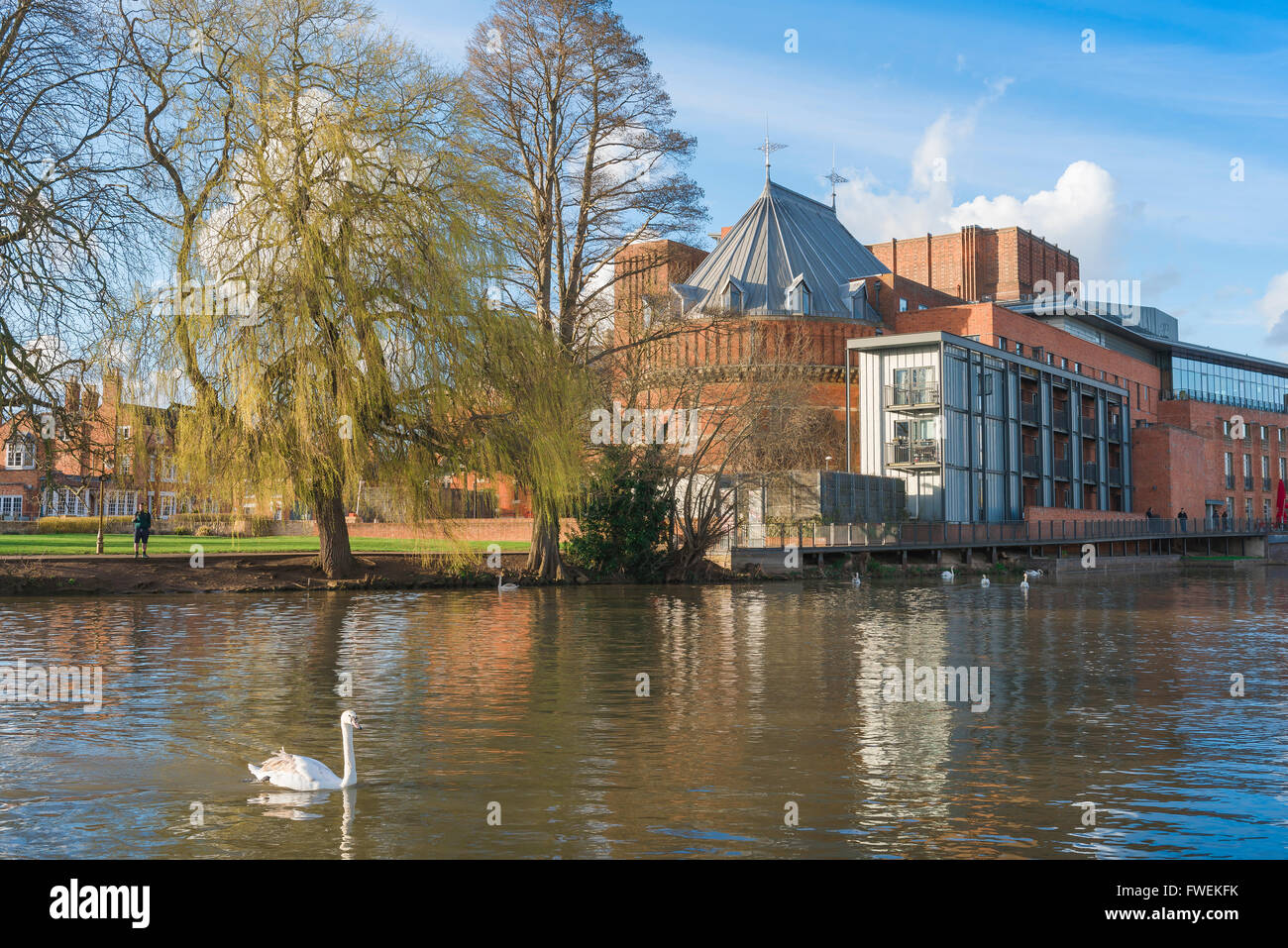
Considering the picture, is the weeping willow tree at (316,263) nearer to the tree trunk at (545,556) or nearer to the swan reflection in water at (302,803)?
the tree trunk at (545,556)

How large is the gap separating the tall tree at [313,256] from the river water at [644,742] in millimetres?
6219

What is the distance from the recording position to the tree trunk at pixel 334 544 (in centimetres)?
2981

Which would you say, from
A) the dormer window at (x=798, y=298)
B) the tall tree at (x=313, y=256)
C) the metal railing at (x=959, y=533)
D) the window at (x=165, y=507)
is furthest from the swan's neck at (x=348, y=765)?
the window at (x=165, y=507)

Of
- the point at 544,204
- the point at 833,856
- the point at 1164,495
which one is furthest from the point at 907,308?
the point at 833,856

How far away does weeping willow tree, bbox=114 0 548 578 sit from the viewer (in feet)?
85.9

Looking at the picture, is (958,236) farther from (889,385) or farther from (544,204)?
(544,204)

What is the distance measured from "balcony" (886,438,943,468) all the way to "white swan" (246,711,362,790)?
51.0 meters

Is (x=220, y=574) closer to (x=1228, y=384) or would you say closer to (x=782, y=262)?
(x=782, y=262)

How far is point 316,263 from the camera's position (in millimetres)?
25938

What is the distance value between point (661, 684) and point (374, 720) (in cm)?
391

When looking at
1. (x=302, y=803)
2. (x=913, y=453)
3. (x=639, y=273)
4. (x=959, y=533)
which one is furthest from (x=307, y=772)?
(x=913, y=453)

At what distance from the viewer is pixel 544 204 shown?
34.9m

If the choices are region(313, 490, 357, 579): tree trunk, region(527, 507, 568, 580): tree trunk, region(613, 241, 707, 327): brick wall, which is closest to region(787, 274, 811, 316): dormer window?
region(613, 241, 707, 327): brick wall

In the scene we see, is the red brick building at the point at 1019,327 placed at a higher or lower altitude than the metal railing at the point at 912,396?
higher
